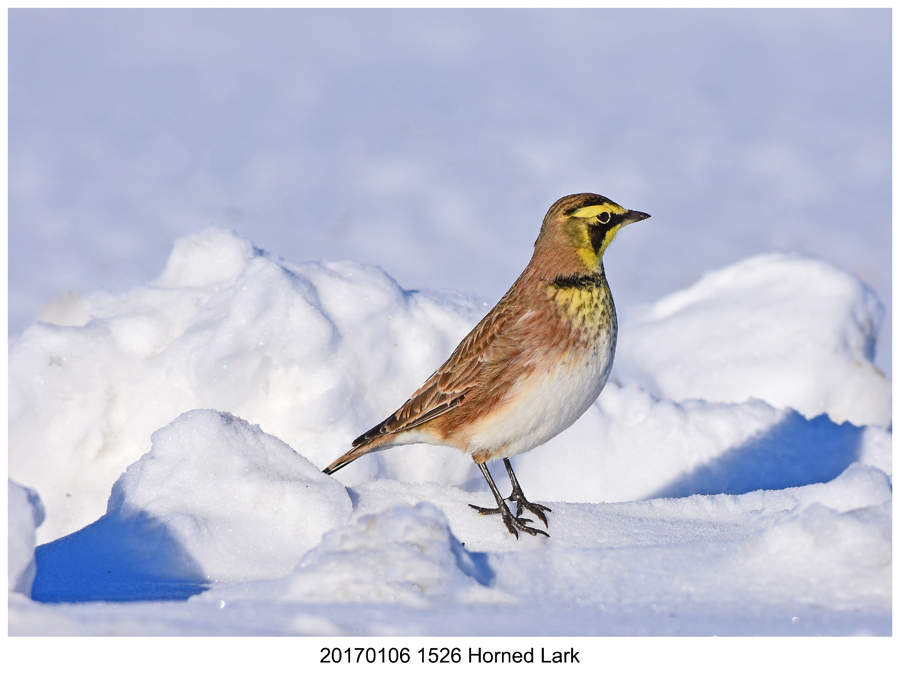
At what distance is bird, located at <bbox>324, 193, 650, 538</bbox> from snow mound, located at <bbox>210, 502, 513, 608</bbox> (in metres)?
1.18

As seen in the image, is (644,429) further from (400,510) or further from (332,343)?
(400,510)

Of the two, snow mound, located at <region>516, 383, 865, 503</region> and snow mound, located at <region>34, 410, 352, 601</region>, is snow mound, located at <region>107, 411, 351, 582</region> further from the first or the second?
snow mound, located at <region>516, 383, 865, 503</region>

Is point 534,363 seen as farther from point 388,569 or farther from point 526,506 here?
point 388,569

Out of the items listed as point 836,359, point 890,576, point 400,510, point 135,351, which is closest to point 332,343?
point 135,351

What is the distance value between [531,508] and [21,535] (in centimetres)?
264

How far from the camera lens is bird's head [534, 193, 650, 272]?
5.32 meters

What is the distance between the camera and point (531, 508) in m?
5.28

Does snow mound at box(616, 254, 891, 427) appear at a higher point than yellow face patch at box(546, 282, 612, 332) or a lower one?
higher

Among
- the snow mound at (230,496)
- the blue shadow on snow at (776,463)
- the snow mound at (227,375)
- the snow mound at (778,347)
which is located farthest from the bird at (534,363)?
the snow mound at (778,347)

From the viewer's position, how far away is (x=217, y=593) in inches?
153

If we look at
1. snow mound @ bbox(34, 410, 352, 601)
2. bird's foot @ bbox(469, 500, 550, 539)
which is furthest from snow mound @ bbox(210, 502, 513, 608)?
bird's foot @ bbox(469, 500, 550, 539)

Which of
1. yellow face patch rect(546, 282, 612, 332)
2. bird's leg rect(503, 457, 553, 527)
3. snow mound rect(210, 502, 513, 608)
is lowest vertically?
snow mound rect(210, 502, 513, 608)

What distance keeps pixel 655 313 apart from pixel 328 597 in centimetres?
633

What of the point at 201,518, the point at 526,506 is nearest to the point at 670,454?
the point at 526,506
